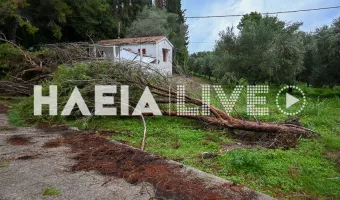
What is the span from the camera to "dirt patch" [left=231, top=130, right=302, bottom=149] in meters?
4.96

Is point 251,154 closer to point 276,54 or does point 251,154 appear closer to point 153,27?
point 276,54

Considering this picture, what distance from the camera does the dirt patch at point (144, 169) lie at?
9.39ft

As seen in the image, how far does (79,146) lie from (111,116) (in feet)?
7.42

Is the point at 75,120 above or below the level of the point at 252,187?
above

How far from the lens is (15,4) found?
43.2ft

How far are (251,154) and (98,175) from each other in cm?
220

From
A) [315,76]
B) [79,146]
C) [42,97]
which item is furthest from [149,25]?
[79,146]

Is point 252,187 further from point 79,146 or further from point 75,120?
point 75,120

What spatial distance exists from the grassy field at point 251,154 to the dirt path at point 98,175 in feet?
1.33

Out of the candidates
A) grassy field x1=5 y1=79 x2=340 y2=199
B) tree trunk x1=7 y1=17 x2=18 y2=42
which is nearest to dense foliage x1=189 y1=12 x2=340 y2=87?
grassy field x1=5 y1=79 x2=340 y2=199

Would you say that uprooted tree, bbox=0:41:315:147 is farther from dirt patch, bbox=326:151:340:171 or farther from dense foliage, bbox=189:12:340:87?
dense foliage, bbox=189:12:340:87

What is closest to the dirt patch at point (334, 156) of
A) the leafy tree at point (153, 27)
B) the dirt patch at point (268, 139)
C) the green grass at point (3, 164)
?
the dirt patch at point (268, 139)

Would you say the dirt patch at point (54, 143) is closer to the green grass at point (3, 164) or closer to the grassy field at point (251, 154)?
the green grass at point (3, 164)

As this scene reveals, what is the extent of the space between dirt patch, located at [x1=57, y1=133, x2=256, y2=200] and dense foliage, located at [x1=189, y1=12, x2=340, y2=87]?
10584 millimetres
